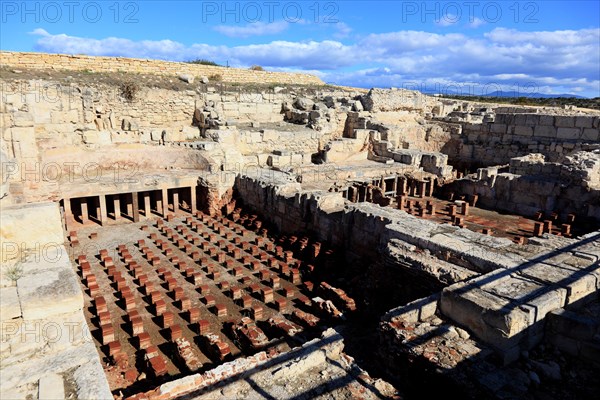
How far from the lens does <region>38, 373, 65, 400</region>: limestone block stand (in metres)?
3.08

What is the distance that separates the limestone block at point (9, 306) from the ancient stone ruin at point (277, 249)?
0.02 m

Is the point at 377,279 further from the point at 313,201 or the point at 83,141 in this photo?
the point at 83,141

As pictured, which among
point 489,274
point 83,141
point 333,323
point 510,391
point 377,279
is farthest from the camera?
point 83,141

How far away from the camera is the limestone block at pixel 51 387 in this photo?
3.08 meters

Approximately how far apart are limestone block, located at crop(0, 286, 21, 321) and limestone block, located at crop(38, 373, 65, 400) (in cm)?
80

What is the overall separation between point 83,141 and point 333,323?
39.3 ft

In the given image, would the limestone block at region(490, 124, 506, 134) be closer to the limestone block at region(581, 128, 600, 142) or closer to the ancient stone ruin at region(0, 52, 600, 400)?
the ancient stone ruin at region(0, 52, 600, 400)

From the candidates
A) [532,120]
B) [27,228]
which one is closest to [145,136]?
[27,228]

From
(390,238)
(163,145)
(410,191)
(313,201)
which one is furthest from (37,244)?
(410,191)

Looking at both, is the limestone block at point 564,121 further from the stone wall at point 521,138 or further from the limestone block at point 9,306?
the limestone block at point 9,306

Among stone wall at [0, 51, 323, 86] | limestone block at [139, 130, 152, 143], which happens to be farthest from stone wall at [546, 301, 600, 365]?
stone wall at [0, 51, 323, 86]

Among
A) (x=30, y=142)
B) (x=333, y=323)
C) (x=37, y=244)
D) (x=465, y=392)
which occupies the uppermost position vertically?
(x=30, y=142)

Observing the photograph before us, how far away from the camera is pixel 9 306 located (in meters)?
3.75

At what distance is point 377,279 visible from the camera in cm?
811
